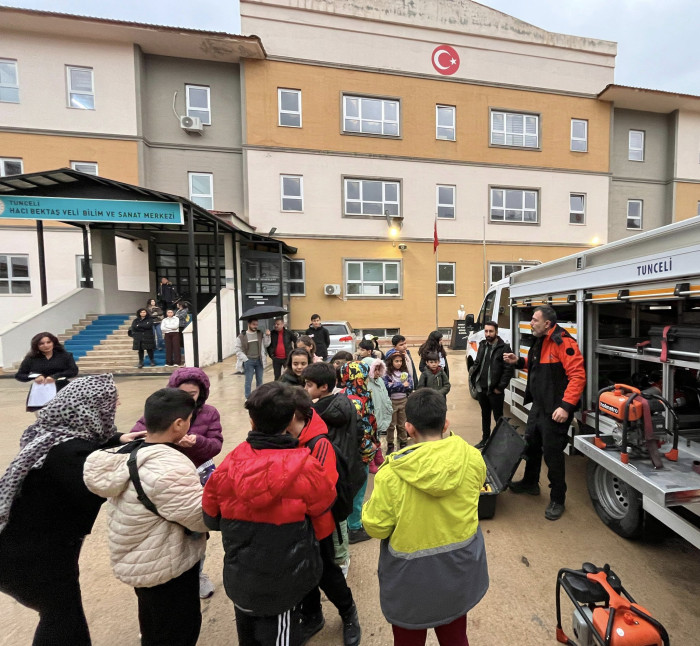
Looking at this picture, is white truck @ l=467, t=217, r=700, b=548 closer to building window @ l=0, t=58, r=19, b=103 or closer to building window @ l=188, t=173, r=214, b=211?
building window @ l=188, t=173, r=214, b=211

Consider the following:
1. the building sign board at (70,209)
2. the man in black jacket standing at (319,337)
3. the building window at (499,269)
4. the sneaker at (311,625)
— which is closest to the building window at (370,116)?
the building window at (499,269)

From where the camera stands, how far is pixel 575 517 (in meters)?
3.09

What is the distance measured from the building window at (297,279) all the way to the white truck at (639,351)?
36.7 ft

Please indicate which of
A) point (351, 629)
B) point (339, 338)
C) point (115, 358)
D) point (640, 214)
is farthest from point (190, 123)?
point (640, 214)

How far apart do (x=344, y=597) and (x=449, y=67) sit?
1866cm

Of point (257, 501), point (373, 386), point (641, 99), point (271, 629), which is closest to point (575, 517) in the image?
point (373, 386)

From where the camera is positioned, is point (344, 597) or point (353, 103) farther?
point (353, 103)

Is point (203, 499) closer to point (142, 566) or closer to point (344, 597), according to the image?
point (142, 566)

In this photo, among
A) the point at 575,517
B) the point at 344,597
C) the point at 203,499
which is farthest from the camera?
the point at 575,517

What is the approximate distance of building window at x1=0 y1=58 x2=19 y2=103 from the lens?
41.9 ft

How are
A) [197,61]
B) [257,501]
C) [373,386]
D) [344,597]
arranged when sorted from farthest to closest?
[197,61]
[373,386]
[344,597]
[257,501]

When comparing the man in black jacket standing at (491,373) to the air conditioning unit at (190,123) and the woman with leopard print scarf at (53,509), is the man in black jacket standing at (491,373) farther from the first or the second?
the air conditioning unit at (190,123)

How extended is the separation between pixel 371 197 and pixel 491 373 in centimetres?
1226

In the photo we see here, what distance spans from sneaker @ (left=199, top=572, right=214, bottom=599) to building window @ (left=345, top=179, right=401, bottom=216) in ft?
45.6
